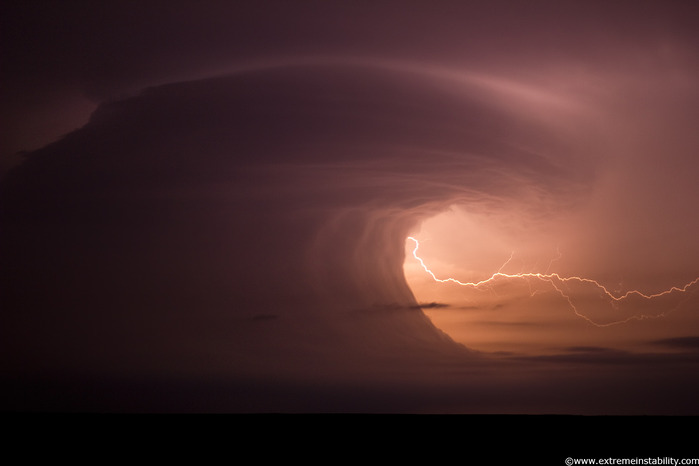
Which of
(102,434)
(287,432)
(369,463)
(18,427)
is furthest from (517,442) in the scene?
(18,427)

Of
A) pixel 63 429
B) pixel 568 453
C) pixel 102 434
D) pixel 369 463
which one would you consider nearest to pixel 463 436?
pixel 568 453

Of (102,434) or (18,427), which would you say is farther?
(18,427)

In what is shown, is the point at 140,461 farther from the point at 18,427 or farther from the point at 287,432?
the point at 18,427

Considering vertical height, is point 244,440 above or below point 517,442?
below

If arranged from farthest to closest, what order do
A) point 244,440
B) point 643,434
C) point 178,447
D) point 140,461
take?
point 643,434 → point 244,440 → point 178,447 → point 140,461

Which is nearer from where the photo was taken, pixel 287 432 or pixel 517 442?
pixel 517 442

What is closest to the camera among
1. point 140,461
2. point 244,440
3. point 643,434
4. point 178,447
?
point 140,461

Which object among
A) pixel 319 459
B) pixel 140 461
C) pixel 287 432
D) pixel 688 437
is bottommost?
pixel 140 461

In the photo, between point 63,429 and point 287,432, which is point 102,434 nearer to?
point 63,429

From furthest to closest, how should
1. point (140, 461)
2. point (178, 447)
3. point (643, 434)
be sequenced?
point (643, 434) → point (178, 447) → point (140, 461)
